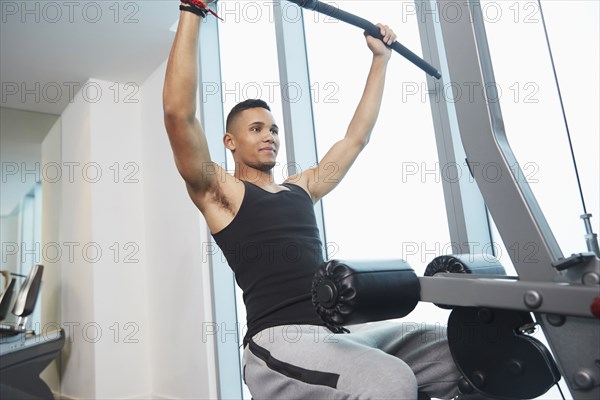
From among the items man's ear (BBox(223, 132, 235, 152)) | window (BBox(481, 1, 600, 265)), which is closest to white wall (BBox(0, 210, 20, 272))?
man's ear (BBox(223, 132, 235, 152))

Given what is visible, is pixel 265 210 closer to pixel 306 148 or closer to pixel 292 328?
pixel 292 328

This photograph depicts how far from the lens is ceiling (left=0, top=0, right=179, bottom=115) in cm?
329

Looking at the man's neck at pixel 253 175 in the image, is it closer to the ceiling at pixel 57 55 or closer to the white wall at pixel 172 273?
the white wall at pixel 172 273

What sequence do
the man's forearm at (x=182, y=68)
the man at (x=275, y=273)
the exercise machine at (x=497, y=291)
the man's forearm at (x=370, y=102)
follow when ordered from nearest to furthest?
the exercise machine at (x=497, y=291) → the man at (x=275, y=273) → the man's forearm at (x=182, y=68) → the man's forearm at (x=370, y=102)

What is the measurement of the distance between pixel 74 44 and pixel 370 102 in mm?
2716

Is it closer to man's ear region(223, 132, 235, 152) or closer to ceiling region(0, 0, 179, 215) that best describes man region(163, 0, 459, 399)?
man's ear region(223, 132, 235, 152)

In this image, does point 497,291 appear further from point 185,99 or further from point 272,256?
point 185,99

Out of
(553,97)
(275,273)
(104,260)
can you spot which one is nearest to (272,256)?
(275,273)

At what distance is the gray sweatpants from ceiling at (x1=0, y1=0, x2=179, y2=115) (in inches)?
105

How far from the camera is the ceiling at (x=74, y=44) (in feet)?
10.8

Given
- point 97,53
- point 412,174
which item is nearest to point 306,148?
point 412,174

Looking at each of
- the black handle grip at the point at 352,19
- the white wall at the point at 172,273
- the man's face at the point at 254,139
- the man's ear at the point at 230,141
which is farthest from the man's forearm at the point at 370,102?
the white wall at the point at 172,273

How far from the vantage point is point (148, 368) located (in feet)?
13.2

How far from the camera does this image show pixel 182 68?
1347 mm
